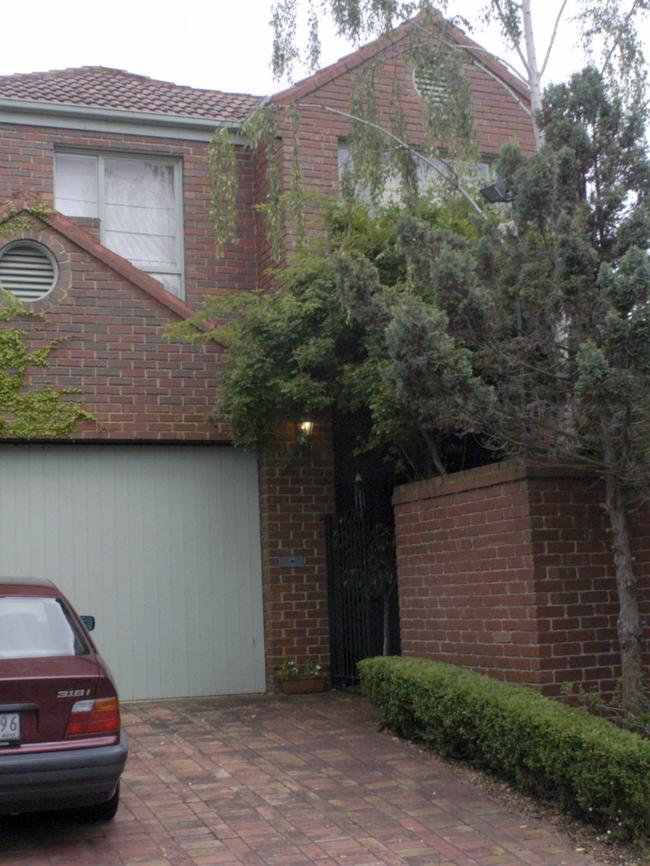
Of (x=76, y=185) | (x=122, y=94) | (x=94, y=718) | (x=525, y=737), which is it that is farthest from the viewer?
(x=122, y=94)

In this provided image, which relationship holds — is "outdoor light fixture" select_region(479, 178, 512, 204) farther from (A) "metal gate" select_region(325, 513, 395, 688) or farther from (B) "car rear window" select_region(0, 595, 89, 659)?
(A) "metal gate" select_region(325, 513, 395, 688)

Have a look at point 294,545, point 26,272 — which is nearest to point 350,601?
point 294,545

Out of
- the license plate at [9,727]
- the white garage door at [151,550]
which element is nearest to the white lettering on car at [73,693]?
the license plate at [9,727]

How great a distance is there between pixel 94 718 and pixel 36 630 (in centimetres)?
78

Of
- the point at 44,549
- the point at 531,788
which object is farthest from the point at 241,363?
the point at 531,788

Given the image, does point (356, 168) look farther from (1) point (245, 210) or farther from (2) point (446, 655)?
(2) point (446, 655)

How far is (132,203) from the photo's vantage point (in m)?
12.6

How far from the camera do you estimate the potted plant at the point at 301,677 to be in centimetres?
1117

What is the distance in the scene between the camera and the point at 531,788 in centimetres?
685

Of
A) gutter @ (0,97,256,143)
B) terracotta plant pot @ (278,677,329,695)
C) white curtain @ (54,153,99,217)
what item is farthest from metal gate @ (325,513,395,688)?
gutter @ (0,97,256,143)

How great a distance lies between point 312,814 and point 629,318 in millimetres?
3687

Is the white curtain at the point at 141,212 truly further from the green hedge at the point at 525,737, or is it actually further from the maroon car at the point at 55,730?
the maroon car at the point at 55,730

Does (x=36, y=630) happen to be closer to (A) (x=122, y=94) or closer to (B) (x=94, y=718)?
(B) (x=94, y=718)

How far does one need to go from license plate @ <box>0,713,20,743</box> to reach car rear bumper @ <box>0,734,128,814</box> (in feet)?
0.29
